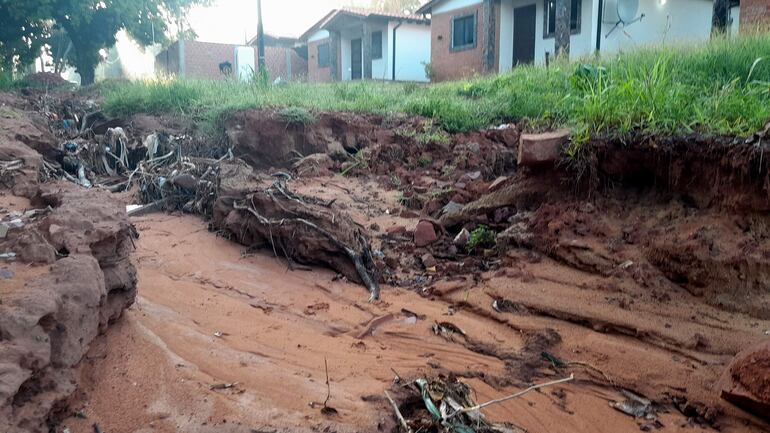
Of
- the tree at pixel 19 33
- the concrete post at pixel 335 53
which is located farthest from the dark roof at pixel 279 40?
the tree at pixel 19 33

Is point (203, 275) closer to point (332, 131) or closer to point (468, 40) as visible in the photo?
Result: point (332, 131)

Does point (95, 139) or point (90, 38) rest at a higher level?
point (90, 38)

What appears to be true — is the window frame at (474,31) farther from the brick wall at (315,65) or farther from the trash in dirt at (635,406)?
the trash in dirt at (635,406)

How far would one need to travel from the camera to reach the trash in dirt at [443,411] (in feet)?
8.27

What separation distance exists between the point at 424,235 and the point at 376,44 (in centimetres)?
1833

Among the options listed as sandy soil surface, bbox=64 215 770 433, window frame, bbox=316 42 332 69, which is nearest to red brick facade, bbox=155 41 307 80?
window frame, bbox=316 42 332 69

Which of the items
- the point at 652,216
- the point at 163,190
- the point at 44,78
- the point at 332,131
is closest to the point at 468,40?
the point at 332,131

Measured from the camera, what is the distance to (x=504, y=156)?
714 centimetres

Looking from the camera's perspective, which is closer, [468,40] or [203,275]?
[203,275]

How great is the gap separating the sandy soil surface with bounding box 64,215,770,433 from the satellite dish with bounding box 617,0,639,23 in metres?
11.5

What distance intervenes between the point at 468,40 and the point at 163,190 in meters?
13.0

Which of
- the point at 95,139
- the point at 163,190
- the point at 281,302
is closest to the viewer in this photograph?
the point at 281,302

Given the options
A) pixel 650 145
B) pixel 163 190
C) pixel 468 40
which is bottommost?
pixel 163 190

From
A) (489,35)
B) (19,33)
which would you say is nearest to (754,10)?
(489,35)
